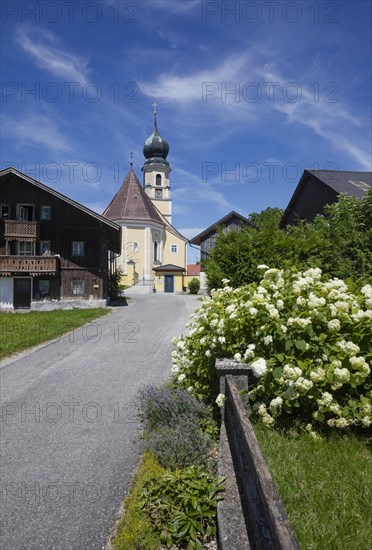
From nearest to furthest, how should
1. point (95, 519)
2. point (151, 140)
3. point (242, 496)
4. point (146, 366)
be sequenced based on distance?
point (242, 496) < point (95, 519) < point (146, 366) < point (151, 140)

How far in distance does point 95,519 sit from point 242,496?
1.41 m

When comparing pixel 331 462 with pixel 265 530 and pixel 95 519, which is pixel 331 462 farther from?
pixel 95 519

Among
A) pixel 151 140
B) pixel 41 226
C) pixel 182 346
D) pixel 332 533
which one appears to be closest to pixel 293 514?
pixel 332 533

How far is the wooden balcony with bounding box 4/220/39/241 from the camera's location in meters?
23.3

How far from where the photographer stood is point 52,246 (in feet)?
80.3

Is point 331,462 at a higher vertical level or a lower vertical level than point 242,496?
higher

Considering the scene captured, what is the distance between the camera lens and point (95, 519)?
136 inches

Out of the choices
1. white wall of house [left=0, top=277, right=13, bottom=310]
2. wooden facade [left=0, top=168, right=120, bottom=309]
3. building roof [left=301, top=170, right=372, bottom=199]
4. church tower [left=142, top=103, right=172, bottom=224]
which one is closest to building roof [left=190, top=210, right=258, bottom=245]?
building roof [left=301, top=170, right=372, bottom=199]

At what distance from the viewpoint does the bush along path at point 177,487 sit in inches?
123

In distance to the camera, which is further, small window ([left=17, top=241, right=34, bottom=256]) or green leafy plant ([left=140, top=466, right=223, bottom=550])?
small window ([left=17, top=241, right=34, bottom=256])

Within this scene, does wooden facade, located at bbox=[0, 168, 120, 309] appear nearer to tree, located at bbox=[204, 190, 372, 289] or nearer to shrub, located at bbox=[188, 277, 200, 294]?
tree, located at bbox=[204, 190, 372, 289]

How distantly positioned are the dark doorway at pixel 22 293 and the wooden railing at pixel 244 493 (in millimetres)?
22472

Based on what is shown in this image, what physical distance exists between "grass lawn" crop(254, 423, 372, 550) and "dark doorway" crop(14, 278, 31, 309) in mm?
23108

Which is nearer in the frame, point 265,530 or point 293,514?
point 265,530
